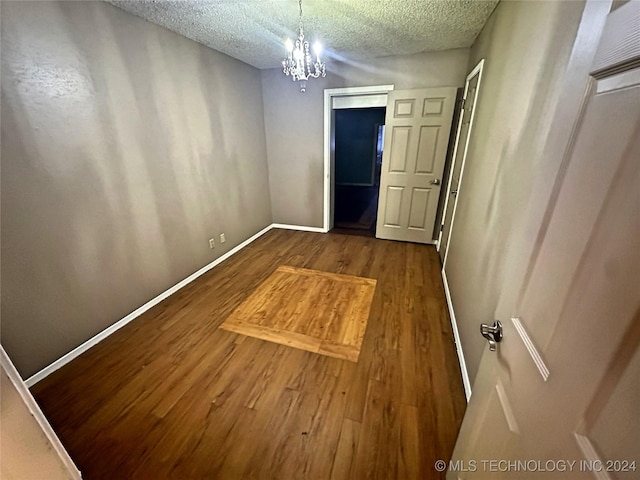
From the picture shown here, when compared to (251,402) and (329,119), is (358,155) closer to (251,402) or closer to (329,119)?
(329,119)

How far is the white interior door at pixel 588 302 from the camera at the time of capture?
42 cm

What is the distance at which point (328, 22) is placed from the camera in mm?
2289

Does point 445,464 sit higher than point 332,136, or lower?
lower

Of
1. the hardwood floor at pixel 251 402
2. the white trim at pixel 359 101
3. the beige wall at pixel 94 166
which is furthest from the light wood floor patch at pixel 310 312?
the white trim at pixel 359 101

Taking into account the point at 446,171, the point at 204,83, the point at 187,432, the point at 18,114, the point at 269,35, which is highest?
the point at 269,35

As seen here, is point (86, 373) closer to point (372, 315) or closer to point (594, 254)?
point (372, 315)

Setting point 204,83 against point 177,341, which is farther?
point 204,83

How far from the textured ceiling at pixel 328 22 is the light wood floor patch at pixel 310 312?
2.42 m

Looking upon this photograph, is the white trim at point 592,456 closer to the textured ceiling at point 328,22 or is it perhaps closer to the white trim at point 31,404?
the white trim at point 31,404

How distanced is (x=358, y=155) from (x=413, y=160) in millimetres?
4135

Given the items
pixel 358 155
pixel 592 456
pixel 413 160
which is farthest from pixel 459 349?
pixel 358 155

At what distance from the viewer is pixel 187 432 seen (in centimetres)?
142

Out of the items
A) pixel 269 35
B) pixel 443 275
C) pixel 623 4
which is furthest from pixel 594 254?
pixel 269 35

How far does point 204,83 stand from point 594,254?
3337mm
